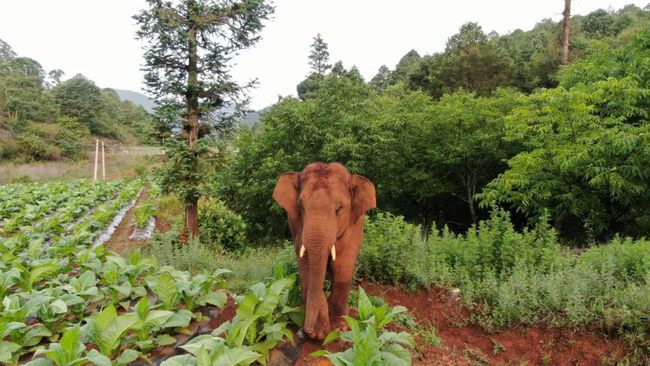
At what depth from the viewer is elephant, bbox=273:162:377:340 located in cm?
373

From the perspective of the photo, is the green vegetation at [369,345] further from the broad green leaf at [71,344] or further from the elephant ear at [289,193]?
the broad green leaf at [71,344]

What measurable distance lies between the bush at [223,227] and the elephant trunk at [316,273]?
702cm

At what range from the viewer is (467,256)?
638 centimetres

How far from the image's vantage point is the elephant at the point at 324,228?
373 centimetres

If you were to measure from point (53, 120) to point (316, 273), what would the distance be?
2058 inches

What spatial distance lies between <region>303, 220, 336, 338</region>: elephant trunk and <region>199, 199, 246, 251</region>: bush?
7018 mm

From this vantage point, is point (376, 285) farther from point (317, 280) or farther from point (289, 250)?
point (317, 280)

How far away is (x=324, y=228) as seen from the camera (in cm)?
373

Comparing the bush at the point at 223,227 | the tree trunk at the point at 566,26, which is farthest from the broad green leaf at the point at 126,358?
the tree trunk at the point at 566,26

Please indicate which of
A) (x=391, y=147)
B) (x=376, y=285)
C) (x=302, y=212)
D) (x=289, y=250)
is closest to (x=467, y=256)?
(x=376, y=285)

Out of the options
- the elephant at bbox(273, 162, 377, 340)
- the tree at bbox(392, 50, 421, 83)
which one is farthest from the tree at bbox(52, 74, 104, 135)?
the elephant at bbox(273, 162, 377, 340)

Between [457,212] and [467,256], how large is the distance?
9404mm

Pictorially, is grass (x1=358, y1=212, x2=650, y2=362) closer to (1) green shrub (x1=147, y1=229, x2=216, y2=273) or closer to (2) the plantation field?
(2) the plantation field

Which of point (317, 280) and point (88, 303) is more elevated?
point (317, 280)
